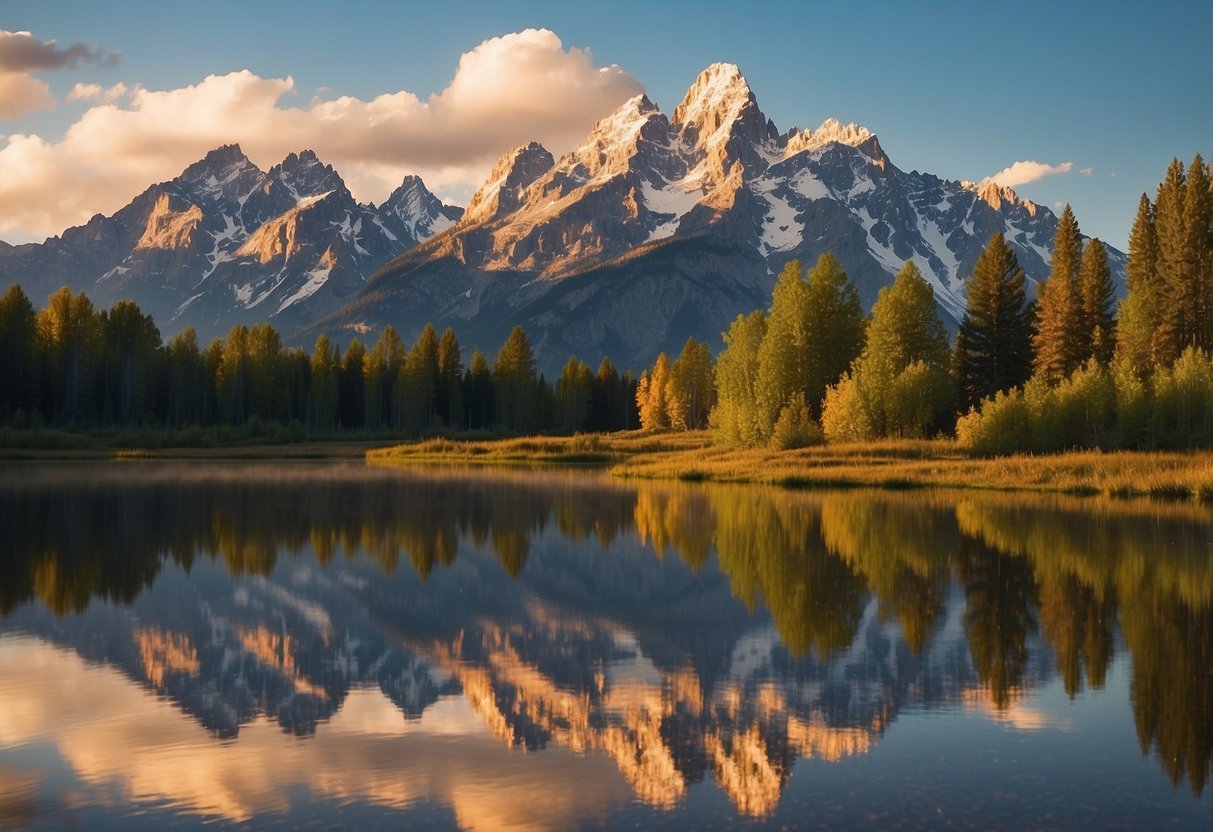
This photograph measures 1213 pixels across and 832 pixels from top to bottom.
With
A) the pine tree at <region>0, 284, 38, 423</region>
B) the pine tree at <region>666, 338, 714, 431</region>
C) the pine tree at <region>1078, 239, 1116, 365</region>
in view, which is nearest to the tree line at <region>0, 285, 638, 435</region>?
the pine tree at <region>0, 284, 38, 423</region>

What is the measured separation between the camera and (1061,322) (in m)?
76.7

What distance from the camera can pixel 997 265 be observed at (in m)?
81.1

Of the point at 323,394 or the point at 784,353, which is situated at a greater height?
the point at 784,353

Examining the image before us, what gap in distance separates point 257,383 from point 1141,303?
10634 cm

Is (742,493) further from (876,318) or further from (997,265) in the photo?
(997,265)

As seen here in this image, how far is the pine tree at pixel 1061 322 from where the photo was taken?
7662cm

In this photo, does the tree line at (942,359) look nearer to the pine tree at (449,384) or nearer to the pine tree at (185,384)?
the pine tree at (185,384)

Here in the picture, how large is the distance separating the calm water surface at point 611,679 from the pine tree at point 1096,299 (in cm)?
4659

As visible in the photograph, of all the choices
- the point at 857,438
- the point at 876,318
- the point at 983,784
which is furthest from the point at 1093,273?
the point at 983,784

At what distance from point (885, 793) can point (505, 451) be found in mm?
84699

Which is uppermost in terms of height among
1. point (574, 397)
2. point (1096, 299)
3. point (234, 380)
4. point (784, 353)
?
point (1096, 299)

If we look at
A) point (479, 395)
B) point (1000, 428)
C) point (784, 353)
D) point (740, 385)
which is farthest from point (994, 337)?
point (479, 395)

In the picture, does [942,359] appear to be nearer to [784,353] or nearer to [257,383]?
[784,353]

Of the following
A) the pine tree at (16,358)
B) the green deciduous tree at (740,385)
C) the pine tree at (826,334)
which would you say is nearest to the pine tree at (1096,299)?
the pine tree at (826,334)
